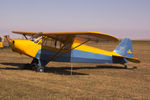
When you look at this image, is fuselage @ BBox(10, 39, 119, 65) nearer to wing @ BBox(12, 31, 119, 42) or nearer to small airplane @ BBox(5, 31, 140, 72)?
small airplane @ BBox(5, 31, 140, 72)

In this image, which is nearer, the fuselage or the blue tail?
the fuselage

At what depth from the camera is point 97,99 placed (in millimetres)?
5375

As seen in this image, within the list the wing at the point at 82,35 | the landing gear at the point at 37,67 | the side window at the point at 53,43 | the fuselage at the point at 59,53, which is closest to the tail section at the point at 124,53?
the fuselage at the point at 59,53

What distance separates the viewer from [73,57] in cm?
1164

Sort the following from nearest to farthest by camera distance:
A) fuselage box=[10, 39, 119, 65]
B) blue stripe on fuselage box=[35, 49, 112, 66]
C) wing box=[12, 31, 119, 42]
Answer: wing box=[12, 31, 119, 42] → fuselage box=[10, 39, 119, 65] → blue stripe on fuselage box=[35, 49, 112, 66]

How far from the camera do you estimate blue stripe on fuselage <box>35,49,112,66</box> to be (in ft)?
35.0

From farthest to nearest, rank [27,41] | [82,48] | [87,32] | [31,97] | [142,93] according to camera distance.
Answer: [82,48], [27,41], [87,32], [142,93], [31,97]

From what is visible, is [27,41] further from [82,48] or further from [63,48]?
[82,48]

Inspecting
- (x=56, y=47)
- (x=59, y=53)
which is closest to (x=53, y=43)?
(x=56, y=47)

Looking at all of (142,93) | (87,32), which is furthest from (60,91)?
(87,32)

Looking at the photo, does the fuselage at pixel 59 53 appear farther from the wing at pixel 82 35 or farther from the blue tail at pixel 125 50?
the wing at pixel 82 35

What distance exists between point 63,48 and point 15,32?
15.1 ft

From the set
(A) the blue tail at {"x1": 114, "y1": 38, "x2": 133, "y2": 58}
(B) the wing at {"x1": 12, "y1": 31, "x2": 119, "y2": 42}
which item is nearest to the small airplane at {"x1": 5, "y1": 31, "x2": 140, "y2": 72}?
(B) the wing at {"x1": 12, "y1": 31, "x2": 119, "y2": 42}

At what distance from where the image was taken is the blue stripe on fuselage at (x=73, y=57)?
10668 millimetres
